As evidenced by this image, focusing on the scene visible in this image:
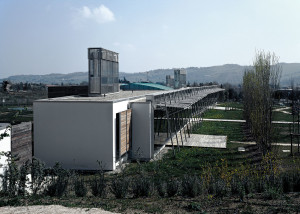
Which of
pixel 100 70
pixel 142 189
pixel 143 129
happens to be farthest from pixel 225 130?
pixel 142 189

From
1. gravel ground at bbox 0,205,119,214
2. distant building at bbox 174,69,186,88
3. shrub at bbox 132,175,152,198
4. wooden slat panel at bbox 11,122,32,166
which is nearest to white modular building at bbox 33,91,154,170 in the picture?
wooden slat panel at bbox 11,122,32,166

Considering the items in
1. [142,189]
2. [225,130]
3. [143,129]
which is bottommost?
[225,130]

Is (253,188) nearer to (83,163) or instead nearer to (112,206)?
(112,206)

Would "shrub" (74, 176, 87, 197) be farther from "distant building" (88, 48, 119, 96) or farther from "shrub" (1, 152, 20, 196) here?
"distant building" (88, 48, 119, 96)

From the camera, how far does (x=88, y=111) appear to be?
39.5 ft

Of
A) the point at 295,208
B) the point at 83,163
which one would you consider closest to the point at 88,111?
the point at 83,163

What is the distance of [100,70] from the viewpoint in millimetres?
14797

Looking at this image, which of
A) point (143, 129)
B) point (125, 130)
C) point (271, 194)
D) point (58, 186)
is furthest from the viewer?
point (143, 129)

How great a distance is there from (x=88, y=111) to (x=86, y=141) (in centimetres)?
106

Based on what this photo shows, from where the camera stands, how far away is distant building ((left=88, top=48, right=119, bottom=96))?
14.6 metres

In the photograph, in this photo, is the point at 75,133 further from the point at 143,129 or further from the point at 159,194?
the point at 159,194

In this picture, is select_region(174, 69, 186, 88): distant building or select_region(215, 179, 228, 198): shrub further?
select_region(174, 69, 186, 88): distant building

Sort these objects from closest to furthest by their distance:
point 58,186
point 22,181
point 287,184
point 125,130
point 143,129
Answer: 1. point 22,181
2. point 58,186
3. point 287,184
4. point 125,130
5. point 143,129

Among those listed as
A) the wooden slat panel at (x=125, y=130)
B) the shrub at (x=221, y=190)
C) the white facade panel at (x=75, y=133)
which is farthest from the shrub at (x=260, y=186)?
the wooden slat panel at (x=125, y=130)
